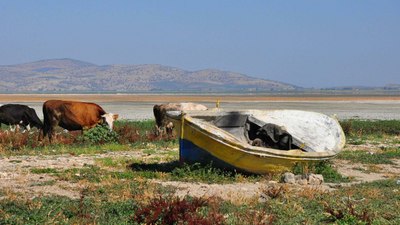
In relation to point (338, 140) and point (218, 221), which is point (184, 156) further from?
point (218, 221)

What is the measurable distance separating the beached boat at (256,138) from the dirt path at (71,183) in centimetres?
79

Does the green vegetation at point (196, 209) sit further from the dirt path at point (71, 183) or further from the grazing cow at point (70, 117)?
the grazing cow at point (70, 117)

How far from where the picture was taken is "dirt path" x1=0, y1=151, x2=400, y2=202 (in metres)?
11.8

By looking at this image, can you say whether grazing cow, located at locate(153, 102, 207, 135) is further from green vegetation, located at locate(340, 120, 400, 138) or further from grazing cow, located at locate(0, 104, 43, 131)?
green vegetation, located at locate(340, 120, 400, 138)

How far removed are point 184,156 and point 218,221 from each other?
589 cm

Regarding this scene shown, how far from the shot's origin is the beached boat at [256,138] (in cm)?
1399

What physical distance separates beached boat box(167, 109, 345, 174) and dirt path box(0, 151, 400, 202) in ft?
2.60

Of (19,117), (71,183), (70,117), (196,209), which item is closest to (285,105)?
(19,117)

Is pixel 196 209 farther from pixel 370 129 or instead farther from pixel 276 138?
pixel 370 129

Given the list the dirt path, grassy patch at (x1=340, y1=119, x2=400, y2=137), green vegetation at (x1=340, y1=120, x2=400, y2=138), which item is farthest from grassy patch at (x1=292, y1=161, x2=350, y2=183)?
grassy patch at (x1=340, y1=119, x2=400, y2=137)

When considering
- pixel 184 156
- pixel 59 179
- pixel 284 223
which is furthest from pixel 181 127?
pixel 284 223

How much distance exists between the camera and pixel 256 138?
637 inches

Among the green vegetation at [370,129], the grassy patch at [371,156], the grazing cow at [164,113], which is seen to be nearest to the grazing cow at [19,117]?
the grazing cow at [164,113]

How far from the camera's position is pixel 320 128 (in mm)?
17000
